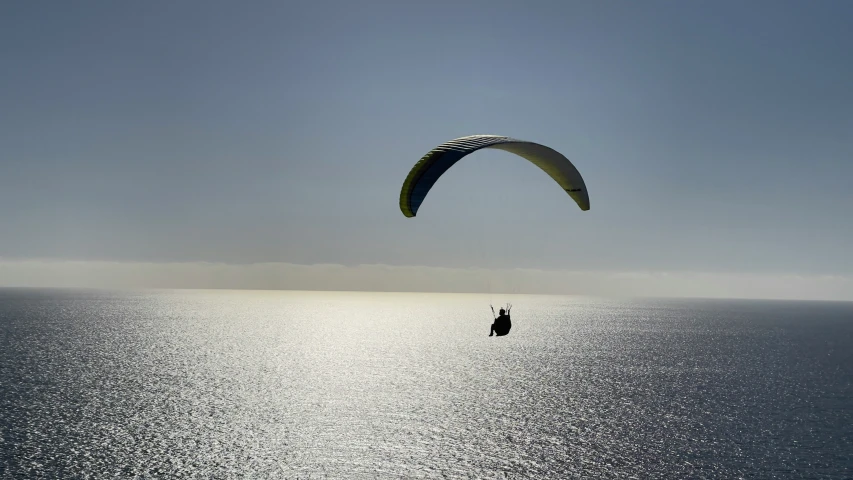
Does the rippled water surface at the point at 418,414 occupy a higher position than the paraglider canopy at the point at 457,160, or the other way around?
the paraglider canopy at the point at 457,160

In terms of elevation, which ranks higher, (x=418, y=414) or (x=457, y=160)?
(x=457, y=160)

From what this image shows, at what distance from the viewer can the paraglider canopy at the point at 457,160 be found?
30844 millimetres

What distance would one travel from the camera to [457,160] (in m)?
31.2

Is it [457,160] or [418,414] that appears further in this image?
[418,414]

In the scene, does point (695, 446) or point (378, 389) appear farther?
point (378, 389)

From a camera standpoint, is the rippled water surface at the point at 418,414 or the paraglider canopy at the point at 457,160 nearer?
the paraglider canopy at the point at 457,160

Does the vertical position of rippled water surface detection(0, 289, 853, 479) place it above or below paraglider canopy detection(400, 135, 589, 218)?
below

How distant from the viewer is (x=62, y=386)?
93.4 metres

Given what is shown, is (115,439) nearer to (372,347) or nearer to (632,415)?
(632,415)

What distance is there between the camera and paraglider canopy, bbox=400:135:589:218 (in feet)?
101

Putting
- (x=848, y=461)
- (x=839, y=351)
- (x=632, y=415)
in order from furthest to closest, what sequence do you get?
(x=839, y=351), (x=632, y=415), (x=848, y=461)

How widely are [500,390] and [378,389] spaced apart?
20553mm

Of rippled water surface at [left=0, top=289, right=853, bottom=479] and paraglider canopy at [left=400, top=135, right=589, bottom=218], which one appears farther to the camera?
rippled water surface at [left=0, top=289, right=853, bottom=479]

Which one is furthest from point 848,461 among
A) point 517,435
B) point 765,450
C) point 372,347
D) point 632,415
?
point 372,347
